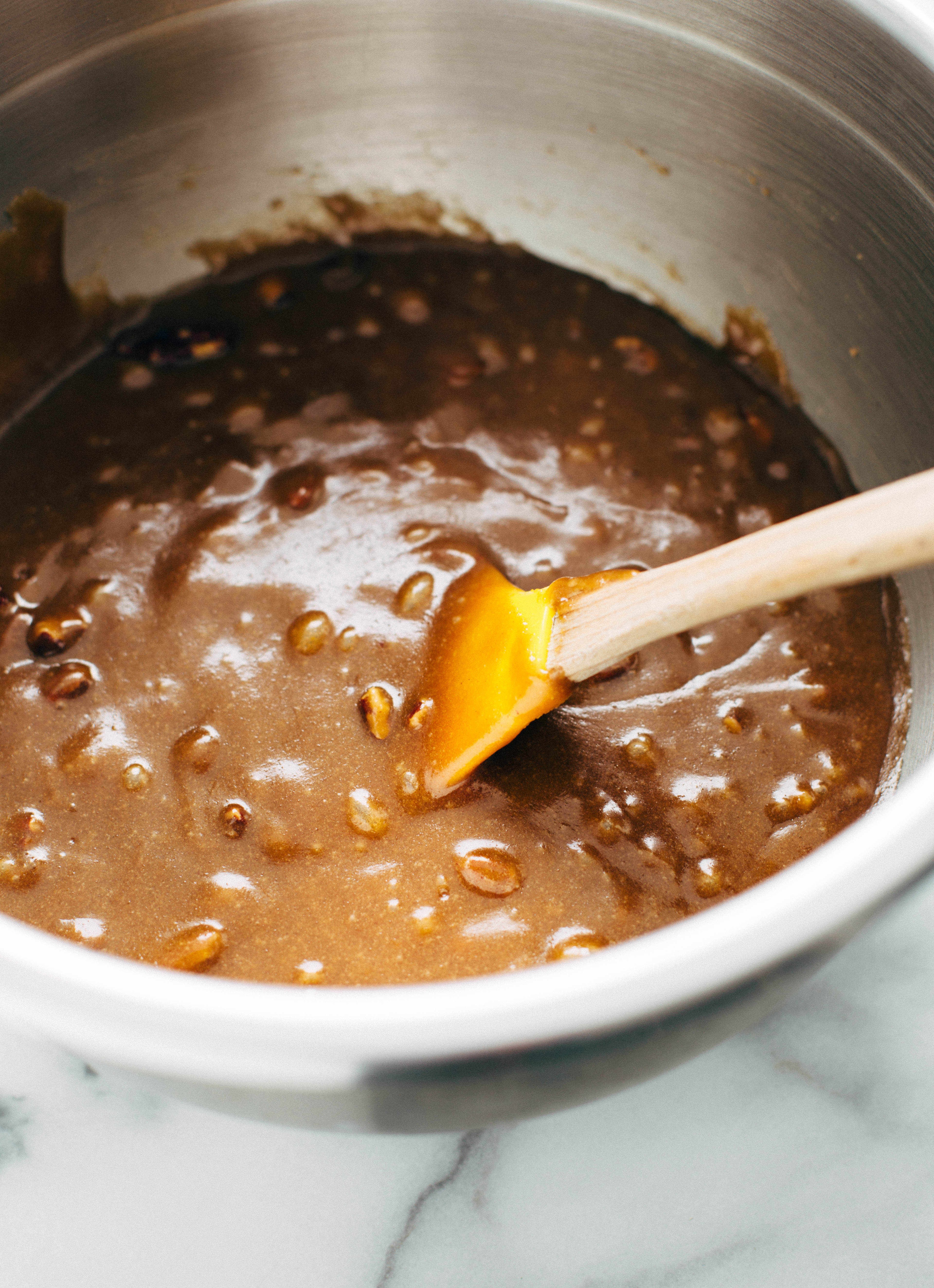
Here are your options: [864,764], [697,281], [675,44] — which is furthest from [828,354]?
[864,764]

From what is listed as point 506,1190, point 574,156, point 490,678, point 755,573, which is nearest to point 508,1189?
point 506,1190

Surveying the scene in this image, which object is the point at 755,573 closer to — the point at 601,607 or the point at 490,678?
the point at 601,607

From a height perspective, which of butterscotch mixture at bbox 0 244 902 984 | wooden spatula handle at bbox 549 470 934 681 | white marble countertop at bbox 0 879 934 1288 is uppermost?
wooden spatula handle at bbox 549 470 934 681

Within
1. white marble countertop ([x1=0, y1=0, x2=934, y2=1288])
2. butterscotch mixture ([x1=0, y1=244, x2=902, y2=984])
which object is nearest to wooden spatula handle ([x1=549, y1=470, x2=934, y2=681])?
butterscotch mixture ([x1=0, y1=244, x2=902, y2=984])

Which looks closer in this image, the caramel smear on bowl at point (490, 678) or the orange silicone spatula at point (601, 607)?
the orange silicone spatula at point (601, 607)

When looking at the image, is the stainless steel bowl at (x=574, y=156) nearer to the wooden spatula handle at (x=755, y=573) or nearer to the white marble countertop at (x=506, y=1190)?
the wooden spatula handle at (x=755, y=573)

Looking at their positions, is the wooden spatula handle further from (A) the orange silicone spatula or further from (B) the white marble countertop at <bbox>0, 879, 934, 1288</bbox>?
(B) the white marble countertop at <bbox>0, 879, 934, 1288</bbox>

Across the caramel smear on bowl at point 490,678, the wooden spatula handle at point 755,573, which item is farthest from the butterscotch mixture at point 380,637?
the wooden spatula handle at point 755,573
